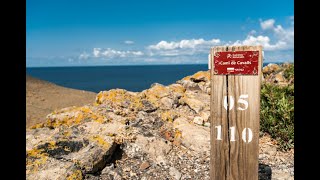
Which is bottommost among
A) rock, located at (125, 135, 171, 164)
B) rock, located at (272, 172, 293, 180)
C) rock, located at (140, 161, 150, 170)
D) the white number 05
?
rock, located at (272, 172, 293, 180)

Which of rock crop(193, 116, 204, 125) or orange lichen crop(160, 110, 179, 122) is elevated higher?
orange lichen crop(160, 110, 179, 122)

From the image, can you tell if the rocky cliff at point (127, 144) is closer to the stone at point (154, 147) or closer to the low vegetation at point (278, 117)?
the stone at point (154, 147)

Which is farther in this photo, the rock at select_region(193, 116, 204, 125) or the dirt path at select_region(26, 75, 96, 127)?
the dirt path at select_region(26, 75, 96, 127)

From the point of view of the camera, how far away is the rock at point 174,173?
6.52m

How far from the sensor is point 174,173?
21.7ft

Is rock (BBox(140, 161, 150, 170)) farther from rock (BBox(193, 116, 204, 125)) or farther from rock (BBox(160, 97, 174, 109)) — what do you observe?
rock (BBox(160, 97, 174, 109))

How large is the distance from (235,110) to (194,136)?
313 cm

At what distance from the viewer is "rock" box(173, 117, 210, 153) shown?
7.52 m

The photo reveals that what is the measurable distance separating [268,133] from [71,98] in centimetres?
1693

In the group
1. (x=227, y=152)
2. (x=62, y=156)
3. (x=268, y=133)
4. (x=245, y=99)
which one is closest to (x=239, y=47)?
(x=245, y=99)

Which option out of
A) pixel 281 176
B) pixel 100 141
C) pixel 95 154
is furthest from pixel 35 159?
pixel 281 176

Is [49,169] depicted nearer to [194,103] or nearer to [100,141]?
[100,141]

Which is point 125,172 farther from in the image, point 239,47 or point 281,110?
point 281,110

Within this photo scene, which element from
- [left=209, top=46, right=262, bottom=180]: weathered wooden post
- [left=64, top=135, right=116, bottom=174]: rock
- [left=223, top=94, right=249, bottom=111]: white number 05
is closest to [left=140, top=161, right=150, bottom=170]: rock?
[left=64, top=135, right=116, bottom=174]: rock
